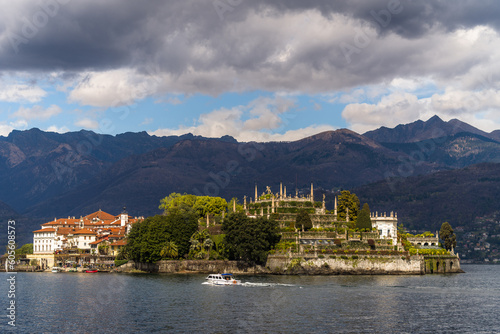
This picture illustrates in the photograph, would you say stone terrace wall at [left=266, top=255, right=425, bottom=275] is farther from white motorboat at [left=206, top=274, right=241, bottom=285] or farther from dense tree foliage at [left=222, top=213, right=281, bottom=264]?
white motorboat at [left=206, top=274, right=241, bottom=285]

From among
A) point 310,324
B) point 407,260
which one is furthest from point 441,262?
point 310,324

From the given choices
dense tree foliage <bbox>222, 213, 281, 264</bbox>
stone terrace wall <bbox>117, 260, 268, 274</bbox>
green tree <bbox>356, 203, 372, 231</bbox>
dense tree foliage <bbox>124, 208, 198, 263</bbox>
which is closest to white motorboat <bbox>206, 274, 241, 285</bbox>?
dense tree foliage <bbox>222, 213, 281, 264</bbox>

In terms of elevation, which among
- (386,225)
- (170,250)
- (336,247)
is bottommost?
(170,250)

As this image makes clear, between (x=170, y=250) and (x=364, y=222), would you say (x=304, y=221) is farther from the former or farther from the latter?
(x=170, y=250)

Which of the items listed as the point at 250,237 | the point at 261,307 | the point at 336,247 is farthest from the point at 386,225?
the point at 261,307

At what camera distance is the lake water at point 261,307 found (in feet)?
261

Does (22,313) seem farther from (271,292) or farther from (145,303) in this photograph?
(271,292)

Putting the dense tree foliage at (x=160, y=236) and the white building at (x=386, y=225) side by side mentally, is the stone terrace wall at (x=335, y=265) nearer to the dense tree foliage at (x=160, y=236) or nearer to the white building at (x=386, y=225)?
the dense tree foliage at (x=160, y=236)

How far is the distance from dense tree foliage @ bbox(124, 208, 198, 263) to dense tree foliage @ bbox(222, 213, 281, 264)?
12.8 metres

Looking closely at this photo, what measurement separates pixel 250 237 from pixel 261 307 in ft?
195

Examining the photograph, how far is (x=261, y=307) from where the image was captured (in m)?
94.2

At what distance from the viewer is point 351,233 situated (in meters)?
164

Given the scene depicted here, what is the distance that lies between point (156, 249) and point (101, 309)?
69.3 m

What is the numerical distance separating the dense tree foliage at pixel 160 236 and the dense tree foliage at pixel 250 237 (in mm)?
12774
